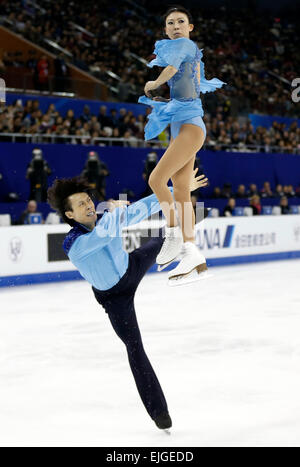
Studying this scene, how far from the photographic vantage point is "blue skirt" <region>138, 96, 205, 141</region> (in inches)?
127

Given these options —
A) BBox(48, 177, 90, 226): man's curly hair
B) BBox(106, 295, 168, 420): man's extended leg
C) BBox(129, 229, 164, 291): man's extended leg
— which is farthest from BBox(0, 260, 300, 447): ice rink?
BBox(48, 177, 90, 226): man's curly hair

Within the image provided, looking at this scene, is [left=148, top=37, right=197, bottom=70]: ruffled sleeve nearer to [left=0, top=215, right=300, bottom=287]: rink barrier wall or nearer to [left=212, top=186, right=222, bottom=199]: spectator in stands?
[left=0, top=215, right=300, bottom=287]: rink barrier wall

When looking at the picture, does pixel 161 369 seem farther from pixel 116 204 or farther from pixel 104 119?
pixel 104 119

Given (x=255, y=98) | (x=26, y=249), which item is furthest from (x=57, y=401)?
(x=255, y=98)

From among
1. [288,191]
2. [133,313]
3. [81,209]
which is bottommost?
[288,191]

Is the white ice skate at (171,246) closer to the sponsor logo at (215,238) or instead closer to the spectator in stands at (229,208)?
the sponsor logo at (215,238)

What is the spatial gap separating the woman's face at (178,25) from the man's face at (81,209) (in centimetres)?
116

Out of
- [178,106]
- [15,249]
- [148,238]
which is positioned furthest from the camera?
[148,238]

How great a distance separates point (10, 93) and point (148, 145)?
3.67 m

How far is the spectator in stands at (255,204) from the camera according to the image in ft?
57.0

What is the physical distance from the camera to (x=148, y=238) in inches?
559

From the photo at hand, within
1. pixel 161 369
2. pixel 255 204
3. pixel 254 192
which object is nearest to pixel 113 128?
pixel 255 204

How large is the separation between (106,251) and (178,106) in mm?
1290
